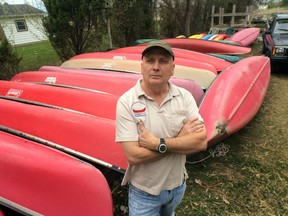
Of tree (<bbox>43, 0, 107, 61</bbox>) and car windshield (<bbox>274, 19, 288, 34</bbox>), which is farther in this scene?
car windshield (<bbox>274, 19, 288, 34</bbox>)

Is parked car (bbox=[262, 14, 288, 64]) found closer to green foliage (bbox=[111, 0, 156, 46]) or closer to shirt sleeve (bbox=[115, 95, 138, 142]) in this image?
green foliage (bbox=[111, 0, 156, 46])

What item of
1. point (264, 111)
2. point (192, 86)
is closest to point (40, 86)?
point (192, 86)

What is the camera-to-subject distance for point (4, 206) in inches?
84.1

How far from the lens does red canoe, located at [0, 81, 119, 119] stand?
10.8 feet

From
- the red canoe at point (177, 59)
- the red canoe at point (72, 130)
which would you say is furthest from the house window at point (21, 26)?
the red canoe at point (72, 130)

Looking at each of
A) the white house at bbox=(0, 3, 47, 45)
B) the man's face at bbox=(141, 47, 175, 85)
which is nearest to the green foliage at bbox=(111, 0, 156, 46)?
the white house at bbox=(0, 3, 47, 45)

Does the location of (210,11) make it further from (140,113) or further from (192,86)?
(140,113)

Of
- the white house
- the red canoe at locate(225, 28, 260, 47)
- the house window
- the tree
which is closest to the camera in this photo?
the tree

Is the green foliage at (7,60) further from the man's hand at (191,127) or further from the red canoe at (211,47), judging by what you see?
the man's hand at (191,127)

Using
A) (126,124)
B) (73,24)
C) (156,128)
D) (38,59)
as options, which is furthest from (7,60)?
(156,128)

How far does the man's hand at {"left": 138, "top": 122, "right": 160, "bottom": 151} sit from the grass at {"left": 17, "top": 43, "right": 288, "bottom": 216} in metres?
1.41

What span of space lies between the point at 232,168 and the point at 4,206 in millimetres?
2551

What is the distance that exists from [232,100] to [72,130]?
7.58ft

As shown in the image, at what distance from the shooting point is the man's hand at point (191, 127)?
1.54 metres
